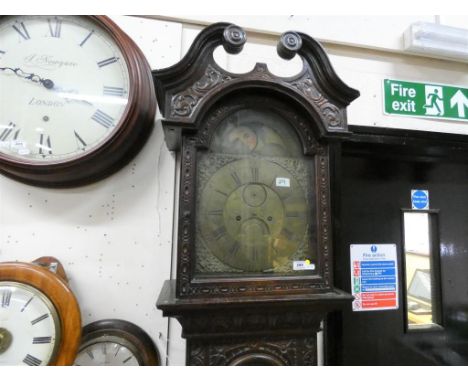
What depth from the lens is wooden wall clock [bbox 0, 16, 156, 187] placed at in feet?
2.92

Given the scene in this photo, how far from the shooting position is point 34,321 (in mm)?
755

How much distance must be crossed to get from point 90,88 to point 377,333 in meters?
1.58

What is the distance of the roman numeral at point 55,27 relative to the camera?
0.93 metres

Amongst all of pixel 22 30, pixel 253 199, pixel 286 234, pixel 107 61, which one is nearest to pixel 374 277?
pixel 286 234

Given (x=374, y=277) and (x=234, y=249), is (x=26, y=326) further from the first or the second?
(x=374, y=277)

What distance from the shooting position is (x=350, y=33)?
1194 millimetres

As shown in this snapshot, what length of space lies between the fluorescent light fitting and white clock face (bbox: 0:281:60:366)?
67.7 inches

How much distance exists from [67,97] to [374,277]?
1469mm

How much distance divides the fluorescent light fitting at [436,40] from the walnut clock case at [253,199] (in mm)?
760

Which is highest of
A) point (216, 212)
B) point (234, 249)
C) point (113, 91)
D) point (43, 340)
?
point (113, 91)

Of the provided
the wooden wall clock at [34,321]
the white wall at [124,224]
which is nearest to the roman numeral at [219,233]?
the white wall at [124,224]

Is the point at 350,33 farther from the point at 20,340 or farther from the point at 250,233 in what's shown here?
the point at 20,340

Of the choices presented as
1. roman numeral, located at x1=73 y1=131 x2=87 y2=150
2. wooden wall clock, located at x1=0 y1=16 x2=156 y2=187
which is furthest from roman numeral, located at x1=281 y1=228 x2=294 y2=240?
roman numeral, located at x1=73 y1=131 x2=87 y2=150

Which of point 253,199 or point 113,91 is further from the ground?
point 113,91
